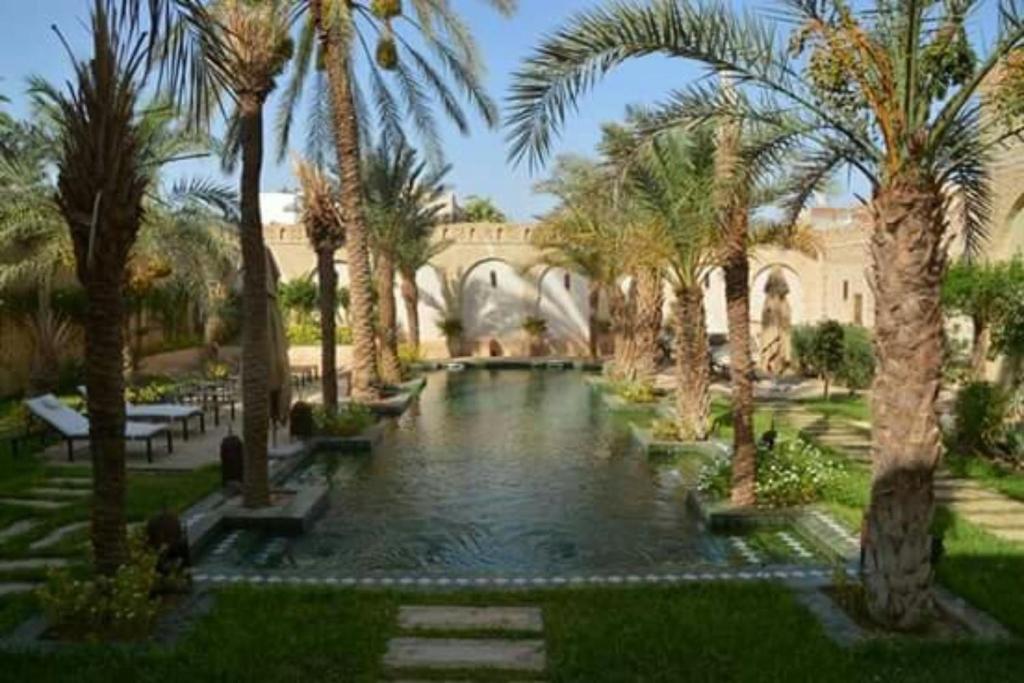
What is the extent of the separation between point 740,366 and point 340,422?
6.51 m

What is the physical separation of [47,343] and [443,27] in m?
8.71

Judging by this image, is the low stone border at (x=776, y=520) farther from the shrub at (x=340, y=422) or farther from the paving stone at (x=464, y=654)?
the shrub at (x=340, y=422)

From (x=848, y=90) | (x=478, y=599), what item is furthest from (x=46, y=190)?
(x=848, y=90)

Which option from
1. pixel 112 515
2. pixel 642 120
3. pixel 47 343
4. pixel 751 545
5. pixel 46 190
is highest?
pixel 46 190

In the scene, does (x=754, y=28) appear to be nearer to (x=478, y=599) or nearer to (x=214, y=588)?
(x=478, y=599)

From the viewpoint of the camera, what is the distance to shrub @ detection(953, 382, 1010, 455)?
Answer: 37.9 feet

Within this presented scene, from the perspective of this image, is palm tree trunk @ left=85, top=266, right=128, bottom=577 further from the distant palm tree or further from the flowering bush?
the distant palm tree

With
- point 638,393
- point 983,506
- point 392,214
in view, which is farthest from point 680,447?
point 392,214

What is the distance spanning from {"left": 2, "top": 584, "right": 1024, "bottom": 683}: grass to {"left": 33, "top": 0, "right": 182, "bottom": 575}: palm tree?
1.02 m

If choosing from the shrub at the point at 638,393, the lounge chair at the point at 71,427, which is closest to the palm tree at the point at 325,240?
the lounge chair at the point at 71,427

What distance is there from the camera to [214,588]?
6.77 meters

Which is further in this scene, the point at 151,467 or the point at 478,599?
the point at 151,467

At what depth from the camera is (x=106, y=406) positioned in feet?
19.3

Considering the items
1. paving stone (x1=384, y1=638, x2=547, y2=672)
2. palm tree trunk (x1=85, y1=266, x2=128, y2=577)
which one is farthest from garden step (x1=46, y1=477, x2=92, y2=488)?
paving stone (x1=384, y1=638, x2=547, y2=672)
